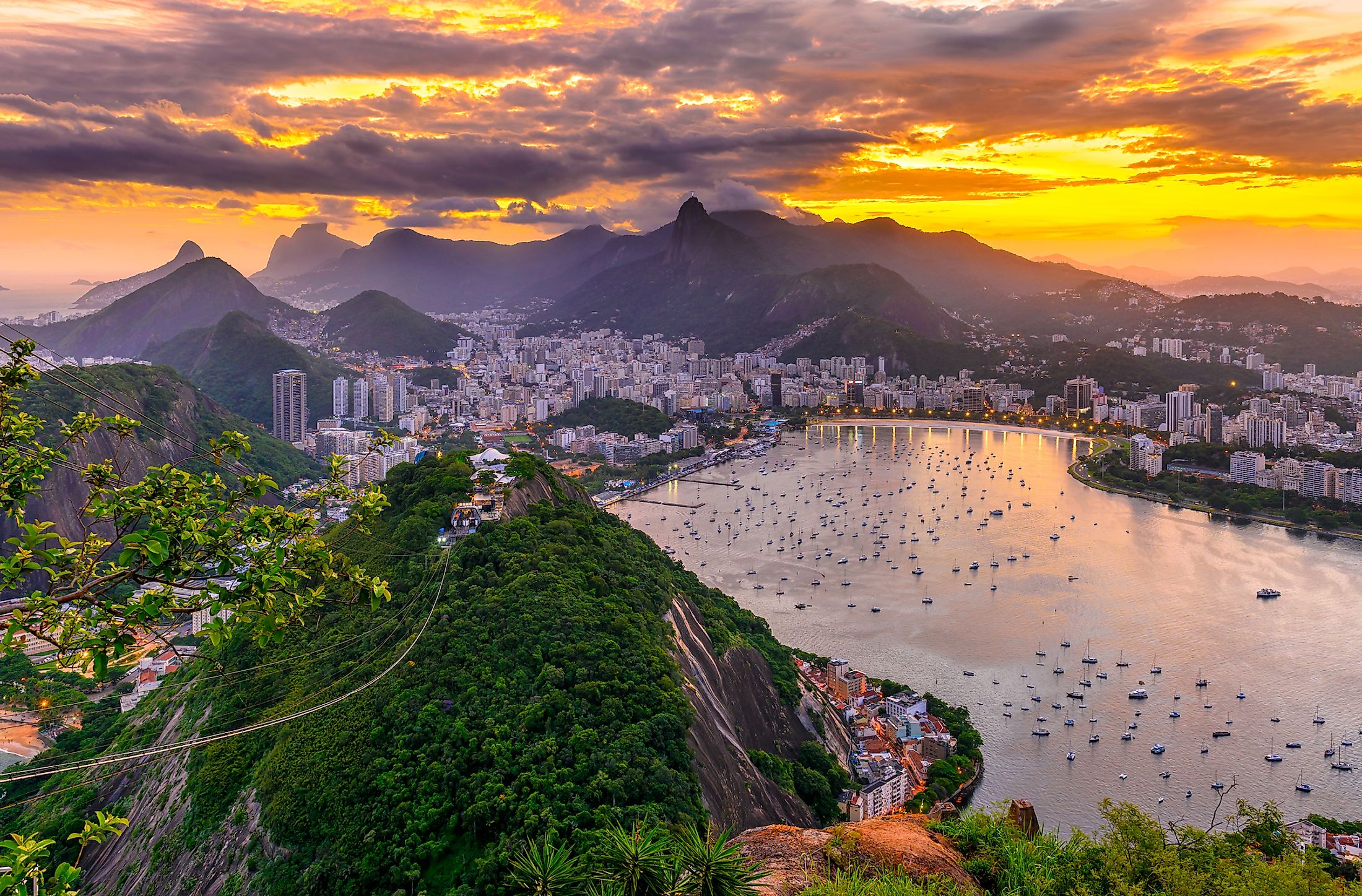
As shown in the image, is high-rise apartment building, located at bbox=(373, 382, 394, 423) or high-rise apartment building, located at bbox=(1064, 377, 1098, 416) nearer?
high-rise apartment building, located at bbox=(373, 382, 394, 423)

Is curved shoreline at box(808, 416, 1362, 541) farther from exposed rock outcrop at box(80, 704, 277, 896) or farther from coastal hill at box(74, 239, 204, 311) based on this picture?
coastal hill at box(74, 239, 204, 311)

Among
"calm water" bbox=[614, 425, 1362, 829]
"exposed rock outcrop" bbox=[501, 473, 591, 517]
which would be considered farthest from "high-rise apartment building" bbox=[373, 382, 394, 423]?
"exposed rock outcrop" bbox=[501, 473, 591, 517]

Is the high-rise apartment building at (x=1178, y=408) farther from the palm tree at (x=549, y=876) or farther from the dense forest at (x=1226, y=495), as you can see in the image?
the palm tree at (x=549, y=876)

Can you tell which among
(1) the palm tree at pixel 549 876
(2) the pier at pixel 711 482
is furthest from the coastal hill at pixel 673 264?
(1) the palm tree at pixel 549 876

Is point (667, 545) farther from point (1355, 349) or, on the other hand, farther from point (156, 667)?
point (1355, 349)

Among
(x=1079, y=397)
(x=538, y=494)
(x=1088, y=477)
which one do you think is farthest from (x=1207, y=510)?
(x=538, y=494)
